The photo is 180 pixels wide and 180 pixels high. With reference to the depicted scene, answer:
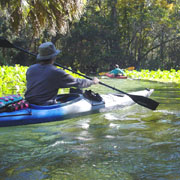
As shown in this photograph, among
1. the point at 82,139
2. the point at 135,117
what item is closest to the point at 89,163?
the point at 82,139

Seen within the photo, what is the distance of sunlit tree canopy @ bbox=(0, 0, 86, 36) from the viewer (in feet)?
24.8

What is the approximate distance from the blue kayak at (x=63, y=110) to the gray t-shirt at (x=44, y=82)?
164 millimetres

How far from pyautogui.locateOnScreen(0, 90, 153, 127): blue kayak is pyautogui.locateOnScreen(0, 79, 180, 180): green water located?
113 millimetres

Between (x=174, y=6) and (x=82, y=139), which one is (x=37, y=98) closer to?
(x=82, y=139)

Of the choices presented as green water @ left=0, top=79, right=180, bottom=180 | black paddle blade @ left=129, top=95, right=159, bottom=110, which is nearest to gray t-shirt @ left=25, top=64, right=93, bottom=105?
green water @ left=0, top=79, right=180, bottom=180

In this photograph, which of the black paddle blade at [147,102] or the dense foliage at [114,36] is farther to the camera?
the dense foliage at [114,36]

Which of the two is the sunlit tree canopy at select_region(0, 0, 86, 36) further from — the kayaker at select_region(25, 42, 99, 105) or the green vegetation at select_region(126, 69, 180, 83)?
the green vegetation at select_region(126, 69, 180, 83)

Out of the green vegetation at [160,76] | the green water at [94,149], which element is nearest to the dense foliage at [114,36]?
the green vegetation at [160,76]

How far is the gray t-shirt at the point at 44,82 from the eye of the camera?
4.51 meters

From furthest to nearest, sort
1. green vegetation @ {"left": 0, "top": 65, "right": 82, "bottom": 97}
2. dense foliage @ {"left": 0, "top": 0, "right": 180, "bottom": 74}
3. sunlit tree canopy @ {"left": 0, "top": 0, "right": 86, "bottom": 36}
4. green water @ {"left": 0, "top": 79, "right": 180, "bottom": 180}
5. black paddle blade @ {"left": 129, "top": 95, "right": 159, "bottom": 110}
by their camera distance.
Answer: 1. dense foliage @ {"left": 0, "top": 0, "right": 180, "bottom": 74}
2. green vegetation @ {"left": 0, "top": 65, "right": 82, "bottom": 97}
3. sunlit tree canopy @ {"left": 0, "top": 0, "right": 86, "bottom": 36}
4. black paddle blade @ {"left": 129, "top": 95, "right": 159, "bottom": 110}
5. green water @ {"left": 0, "top": 79, "right": 180, "bottom": 180}

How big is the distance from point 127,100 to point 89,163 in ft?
12.5

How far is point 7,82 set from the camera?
399 inches

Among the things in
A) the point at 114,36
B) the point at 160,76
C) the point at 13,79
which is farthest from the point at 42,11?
the point at 114,36

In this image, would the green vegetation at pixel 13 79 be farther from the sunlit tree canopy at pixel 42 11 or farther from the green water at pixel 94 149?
the green water at pixel 94 149
